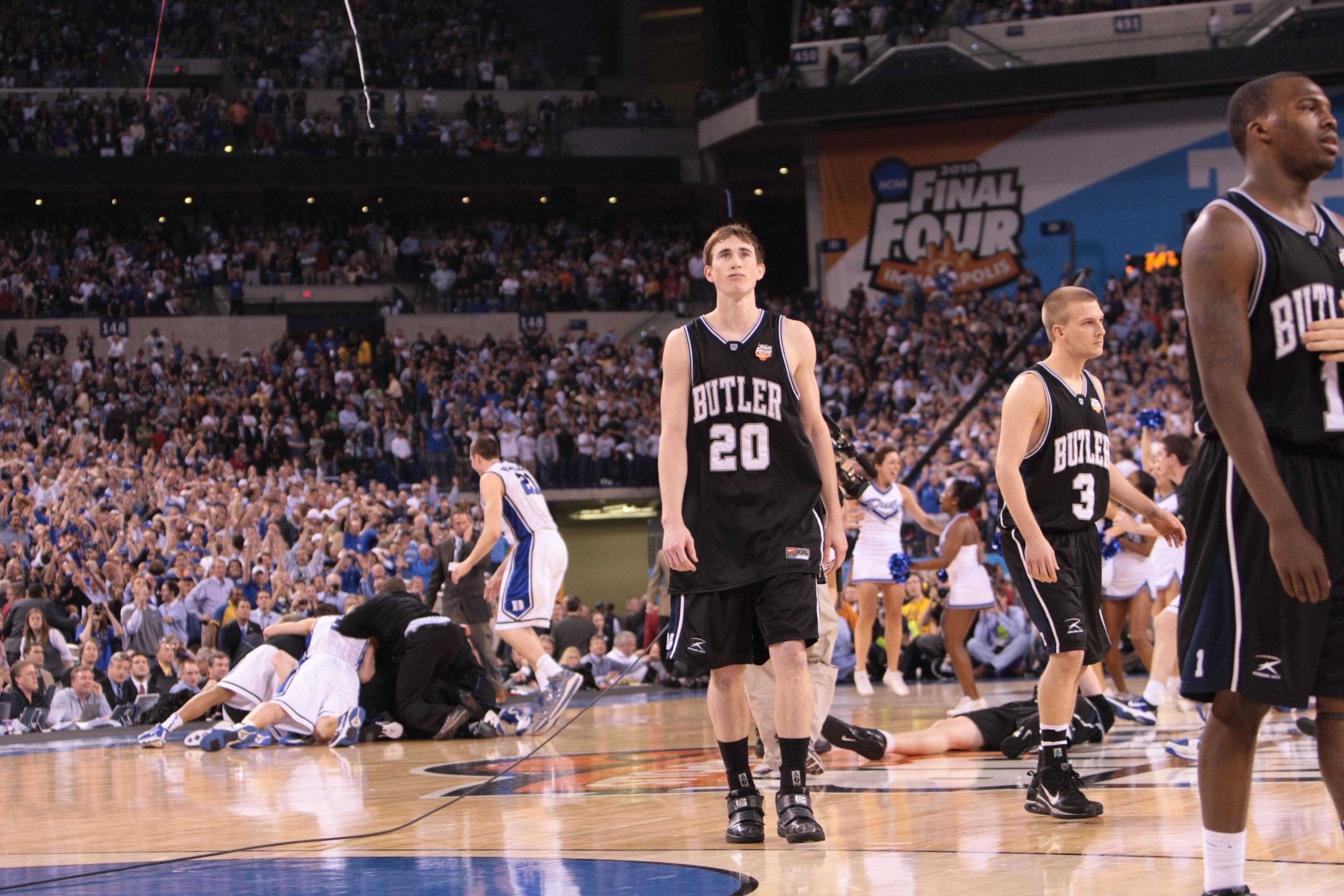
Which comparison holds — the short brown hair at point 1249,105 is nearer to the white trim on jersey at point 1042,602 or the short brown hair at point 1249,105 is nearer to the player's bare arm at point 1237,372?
the player's bare arm at point 1237,372

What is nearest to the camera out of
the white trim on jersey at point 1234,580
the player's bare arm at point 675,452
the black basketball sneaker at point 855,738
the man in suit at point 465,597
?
the white trim on jersey at point 1234,580

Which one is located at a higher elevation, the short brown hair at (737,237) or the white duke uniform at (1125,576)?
the short brown hair at (737,237)

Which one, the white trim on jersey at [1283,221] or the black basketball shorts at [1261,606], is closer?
the black basketball shorts at [1261,606]

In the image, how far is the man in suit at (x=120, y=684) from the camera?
12461 mm

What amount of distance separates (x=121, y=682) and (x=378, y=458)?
1339cm

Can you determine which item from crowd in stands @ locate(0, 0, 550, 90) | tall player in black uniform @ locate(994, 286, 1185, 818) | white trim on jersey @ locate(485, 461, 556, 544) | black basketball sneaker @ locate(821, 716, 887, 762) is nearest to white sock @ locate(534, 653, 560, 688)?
white trim on jersey @ locate(485, 461, 556, 544)

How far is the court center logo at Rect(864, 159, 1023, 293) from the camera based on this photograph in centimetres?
3256

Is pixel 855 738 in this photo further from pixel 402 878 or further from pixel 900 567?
pixel 900 567

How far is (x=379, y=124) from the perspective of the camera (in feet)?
114

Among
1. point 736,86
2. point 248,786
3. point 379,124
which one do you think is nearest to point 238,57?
point 379,124

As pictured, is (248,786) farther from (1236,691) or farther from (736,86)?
(736,86)

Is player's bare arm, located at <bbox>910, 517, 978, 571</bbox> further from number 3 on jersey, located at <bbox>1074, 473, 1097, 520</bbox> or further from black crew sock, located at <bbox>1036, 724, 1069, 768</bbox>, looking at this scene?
black crew sock, located at <bbox>1036, 724, 1069, 768</bbox>

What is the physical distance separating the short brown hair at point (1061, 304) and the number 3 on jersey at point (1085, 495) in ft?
1.92

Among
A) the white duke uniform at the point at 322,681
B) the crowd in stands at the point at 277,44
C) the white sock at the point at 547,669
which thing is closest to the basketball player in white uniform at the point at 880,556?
the white sock at the point at 547,669
